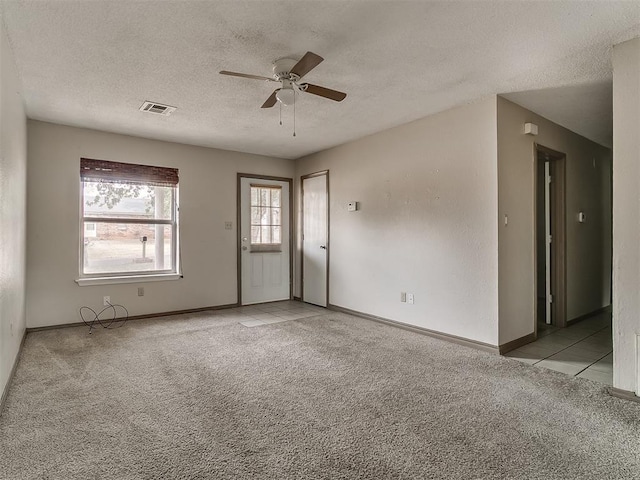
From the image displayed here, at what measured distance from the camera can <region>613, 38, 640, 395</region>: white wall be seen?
242 centimetres

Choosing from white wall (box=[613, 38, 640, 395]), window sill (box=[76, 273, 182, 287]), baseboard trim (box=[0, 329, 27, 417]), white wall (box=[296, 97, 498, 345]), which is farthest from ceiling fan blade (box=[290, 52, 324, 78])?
window sill (box=[76, 273, 182, 287])

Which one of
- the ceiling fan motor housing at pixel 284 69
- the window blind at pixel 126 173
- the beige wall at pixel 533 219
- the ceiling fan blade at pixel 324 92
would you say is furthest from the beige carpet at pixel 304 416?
the ceiling fan motor housing at pixel 284 69

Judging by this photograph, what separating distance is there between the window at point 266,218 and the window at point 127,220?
124cm

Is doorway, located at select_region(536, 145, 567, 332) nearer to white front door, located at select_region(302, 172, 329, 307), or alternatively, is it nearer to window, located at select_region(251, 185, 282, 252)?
white front door, located at select_region(302, 172, 329, 307)

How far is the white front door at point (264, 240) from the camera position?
18.8 feet

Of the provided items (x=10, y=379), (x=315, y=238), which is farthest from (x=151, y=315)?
(x=315, y=238)

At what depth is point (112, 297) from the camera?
461cm

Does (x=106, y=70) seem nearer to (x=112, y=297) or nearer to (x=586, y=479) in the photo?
(x=112, y=297)

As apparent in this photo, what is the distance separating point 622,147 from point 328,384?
2.71m

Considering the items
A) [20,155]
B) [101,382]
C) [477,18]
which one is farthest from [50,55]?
[477,18]

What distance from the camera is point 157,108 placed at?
3709mm

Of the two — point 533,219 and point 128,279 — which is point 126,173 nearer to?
point 128,279

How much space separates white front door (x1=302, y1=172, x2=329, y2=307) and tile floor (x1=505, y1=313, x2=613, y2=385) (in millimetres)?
2904

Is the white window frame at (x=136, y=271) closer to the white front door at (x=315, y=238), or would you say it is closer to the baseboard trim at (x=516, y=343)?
the white front door at (x=315, y=238)
